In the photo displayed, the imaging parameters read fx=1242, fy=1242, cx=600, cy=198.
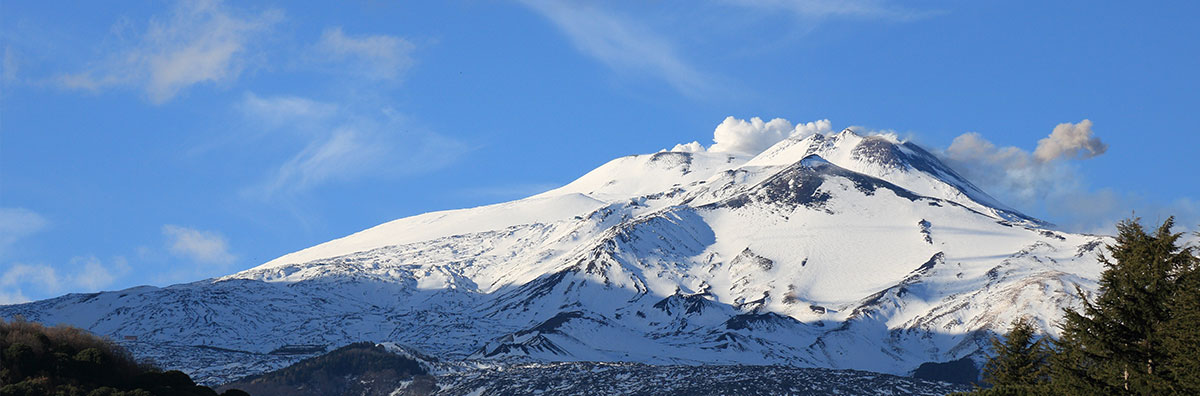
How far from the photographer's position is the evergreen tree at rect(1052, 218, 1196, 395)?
60062mm

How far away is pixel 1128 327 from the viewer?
6091cm

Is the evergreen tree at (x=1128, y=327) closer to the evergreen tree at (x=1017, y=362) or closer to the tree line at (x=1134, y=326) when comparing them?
the tree line at (x=1134, y=326)

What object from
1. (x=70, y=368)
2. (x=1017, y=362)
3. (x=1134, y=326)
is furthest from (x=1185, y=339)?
(x=70, y=368)

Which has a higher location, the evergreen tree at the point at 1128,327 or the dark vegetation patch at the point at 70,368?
the dark vegetation patch at the point at 70,368

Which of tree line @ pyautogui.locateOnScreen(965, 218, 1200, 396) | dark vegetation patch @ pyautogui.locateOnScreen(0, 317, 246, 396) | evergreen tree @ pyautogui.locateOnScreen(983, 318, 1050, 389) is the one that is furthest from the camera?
dark vegetation patch @ pyautogui.locateOnScreen(0, 317, 246, 396)

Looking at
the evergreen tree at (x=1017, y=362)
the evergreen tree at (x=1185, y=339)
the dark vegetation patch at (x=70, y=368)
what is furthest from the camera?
the dark vegetation patch at (x=70, y=368)

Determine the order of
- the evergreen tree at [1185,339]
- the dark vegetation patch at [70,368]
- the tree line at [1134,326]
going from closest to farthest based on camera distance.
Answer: the evergreen tree at [1185,339]
the tree line at [1134,326]
the dark vegetation patch at [70,368]

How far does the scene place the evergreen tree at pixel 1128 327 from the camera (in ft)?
197

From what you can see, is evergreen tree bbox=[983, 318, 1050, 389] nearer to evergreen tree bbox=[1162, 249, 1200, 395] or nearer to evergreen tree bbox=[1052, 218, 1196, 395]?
evergreen tree bbox=[1052, 218, 1196, 395]

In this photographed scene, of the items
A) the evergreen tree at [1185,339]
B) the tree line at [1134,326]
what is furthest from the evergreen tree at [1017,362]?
the evergreen tree at [1185,339]

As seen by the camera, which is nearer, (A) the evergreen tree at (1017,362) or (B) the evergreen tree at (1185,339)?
(B) the evergreen tree at (1185,339)

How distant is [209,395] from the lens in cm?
8944

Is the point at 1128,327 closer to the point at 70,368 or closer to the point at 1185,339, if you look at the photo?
the point at 1185,339

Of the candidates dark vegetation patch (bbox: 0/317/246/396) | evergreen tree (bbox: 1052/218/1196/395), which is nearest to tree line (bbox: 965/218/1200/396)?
evergreen tree (bbox: 1052/218/1196/395)
